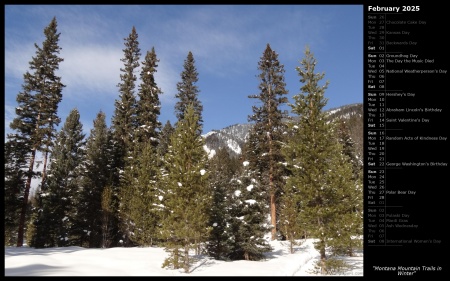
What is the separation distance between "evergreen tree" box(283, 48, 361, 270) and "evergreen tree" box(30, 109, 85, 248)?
27256 mm

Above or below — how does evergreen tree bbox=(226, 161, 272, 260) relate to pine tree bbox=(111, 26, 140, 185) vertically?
below

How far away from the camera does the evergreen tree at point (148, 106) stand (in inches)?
1417

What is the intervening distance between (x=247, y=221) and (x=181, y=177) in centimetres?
599

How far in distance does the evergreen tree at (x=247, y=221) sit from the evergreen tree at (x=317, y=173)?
4873mm

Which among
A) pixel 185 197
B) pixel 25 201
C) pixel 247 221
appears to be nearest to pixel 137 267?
pixel 185 197

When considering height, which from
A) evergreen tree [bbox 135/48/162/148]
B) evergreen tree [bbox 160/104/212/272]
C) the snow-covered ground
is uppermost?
evergreen tree [bbox 135/48/162/148]

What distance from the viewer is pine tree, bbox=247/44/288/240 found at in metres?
30.2

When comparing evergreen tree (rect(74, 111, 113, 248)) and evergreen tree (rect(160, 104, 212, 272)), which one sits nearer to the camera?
evergreen tree (rect(160, 104, 212, 272))

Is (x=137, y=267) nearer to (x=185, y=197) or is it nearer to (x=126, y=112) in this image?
(x=185, y=197)

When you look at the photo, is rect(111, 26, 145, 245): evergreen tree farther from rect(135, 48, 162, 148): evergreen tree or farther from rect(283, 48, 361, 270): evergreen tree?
rect(283, 48, 361, 270): evergreen tree

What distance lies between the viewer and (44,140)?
28484 millimetres

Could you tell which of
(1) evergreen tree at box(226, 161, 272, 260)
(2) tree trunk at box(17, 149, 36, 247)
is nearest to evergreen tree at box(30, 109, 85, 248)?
(2) tree trunk at box(17, 149, 36, 247)
